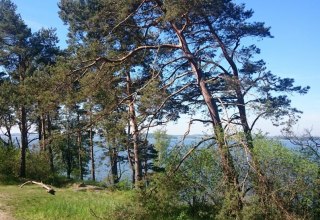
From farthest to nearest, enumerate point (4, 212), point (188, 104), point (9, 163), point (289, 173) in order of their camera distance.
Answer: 1. point (9, 163)
2. point (188, 104)
3. point (4, 212)
4. point (289, 173)

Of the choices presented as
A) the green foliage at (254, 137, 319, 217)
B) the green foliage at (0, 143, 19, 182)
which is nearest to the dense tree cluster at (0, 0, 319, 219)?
the green foliage at (254, 137, 319, 217)

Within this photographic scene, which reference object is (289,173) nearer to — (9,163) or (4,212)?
(4,212)

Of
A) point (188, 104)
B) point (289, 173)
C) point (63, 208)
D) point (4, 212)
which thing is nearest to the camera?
point (289, 173)

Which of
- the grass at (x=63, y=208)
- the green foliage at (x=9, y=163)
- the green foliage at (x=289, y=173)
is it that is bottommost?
the grass at (x=63, y=208)

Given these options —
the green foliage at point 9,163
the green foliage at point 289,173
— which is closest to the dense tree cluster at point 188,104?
the green foliage at point 289,173

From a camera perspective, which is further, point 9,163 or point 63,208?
point 9,163

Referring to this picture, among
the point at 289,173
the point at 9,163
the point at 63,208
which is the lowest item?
the point at 63,208

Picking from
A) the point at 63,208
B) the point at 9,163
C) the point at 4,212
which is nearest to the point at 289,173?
the point at 63,208

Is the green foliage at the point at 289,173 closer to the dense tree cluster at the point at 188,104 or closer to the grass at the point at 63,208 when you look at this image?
the dense tree cluster at the point at 188,104

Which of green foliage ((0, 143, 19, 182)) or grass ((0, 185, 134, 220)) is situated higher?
green foliage ((0, 143, 19, 182))

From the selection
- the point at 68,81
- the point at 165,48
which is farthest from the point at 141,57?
the point at 68,81

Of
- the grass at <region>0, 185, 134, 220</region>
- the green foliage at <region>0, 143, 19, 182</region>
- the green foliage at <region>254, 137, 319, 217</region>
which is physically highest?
the green foliage at <region>0, 143, 19, 182</region>

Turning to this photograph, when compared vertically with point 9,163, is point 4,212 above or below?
below

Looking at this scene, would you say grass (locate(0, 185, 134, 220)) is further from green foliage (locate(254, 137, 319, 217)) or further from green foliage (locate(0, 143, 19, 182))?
green foliage (locate(0, 143, 19, 182))
